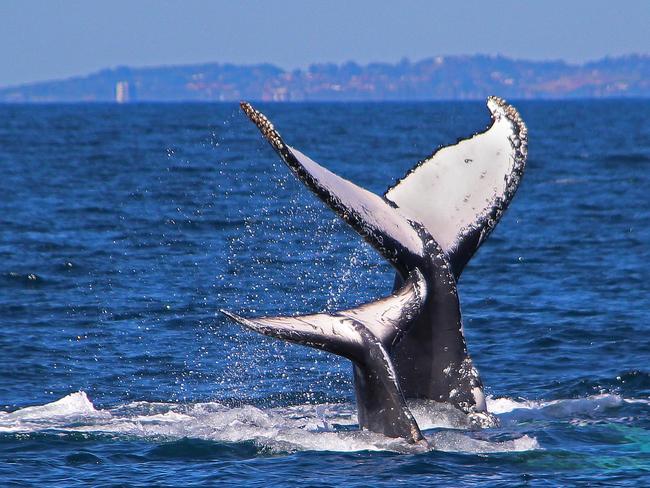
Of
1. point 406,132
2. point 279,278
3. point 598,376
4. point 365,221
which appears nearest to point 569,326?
point 598,376

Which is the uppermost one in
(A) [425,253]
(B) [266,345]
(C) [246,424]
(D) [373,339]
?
(A) [425,253]

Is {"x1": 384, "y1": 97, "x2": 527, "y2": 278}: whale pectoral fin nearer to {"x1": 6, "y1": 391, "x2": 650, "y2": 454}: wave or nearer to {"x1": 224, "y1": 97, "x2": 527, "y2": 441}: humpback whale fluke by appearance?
{"x1": 224, "y1": 97, "x2": 527, "y2": 441}: humpback whale fluke

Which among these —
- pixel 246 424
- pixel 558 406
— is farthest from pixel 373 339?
pixel 558 406

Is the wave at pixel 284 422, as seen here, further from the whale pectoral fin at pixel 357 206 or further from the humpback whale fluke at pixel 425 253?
the whale pectoral fin at pixel 357 206

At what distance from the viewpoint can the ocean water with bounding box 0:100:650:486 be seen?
425 inches

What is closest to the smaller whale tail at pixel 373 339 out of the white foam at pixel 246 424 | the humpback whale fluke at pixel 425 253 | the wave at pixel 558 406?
the humpback whale fluke at pixel 425 253

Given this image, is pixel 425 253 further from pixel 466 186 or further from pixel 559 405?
pixel 559 405

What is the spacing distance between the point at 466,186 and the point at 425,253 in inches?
30.0

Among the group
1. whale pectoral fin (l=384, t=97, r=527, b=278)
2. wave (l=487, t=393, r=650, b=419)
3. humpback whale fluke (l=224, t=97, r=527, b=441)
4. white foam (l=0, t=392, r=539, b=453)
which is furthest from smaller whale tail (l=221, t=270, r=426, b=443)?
wave (l=487, t=393, r=650, b=419)

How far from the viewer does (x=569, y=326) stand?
1734 centimetres

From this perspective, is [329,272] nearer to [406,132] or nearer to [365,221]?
[365,221]

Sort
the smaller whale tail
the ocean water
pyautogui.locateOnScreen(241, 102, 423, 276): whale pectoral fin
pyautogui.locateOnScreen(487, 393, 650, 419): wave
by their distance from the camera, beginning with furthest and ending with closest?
pyautogui.locateOnScreen(487, 393, 650, 419): wave < the ocean water < the smaller whale tail < pyautogui.locateOnScreen(241, 102, 423, 276): whale pectoral fin

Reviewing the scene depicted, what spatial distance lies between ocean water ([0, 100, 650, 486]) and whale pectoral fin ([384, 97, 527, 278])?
137cm

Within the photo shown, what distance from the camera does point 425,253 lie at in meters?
10.1
